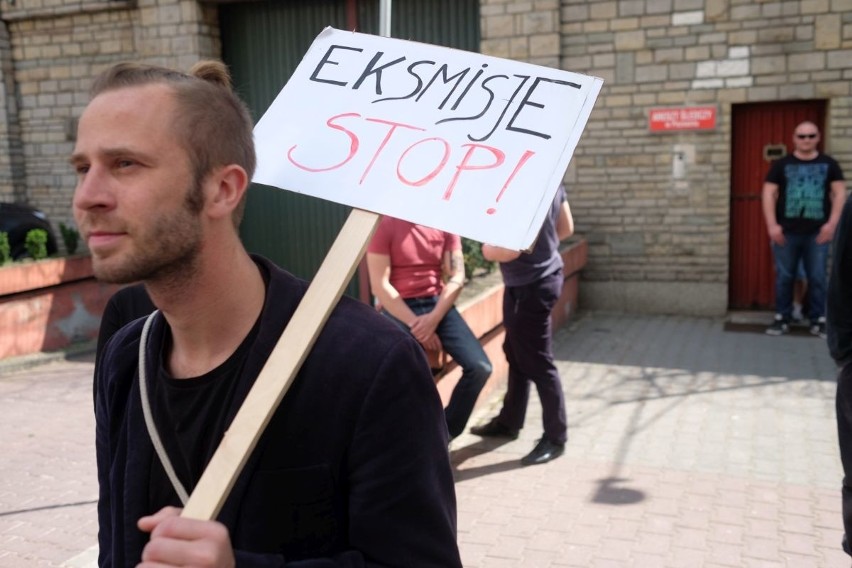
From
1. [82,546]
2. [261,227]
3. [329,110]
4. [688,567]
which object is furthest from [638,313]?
[329,110]

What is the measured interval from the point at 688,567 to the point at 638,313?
21.5 feet

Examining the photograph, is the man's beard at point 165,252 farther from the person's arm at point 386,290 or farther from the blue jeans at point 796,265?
the blue jeans at point 796,265

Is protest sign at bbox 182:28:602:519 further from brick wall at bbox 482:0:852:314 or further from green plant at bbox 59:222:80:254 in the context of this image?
green plant at bbox 59:222:80:254

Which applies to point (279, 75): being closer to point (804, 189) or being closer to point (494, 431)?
point (804, 189)

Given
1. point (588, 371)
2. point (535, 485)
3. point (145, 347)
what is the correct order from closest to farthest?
point (145, 347)
point (535, 485)
point (588, 371)

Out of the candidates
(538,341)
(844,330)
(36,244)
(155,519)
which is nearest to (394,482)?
(155,519)

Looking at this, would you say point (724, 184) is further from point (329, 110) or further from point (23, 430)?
point (329, 110)

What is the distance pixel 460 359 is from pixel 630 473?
1.31m

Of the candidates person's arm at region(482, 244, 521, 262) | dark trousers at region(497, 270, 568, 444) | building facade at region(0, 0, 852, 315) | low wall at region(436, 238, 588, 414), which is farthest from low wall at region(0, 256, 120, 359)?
person's arm at region(482, 244, 521, 262)

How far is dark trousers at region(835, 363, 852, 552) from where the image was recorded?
290cm

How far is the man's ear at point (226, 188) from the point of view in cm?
156

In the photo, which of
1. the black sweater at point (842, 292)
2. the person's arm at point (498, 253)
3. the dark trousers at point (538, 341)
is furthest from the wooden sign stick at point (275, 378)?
the dark trousers at point (538, 341)

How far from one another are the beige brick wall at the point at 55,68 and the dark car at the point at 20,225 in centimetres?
208

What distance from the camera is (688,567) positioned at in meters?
4.12
